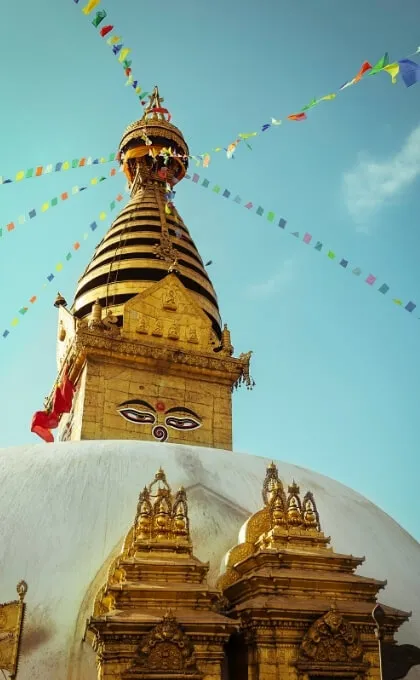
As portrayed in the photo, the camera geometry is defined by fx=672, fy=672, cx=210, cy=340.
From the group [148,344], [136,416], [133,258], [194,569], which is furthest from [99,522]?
[133,258]

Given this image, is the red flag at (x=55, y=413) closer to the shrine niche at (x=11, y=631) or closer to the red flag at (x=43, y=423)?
the red flag at (x=43, y=423)

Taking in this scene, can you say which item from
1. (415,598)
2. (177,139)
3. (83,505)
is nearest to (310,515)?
(415,598)

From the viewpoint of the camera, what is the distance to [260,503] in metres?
9.02

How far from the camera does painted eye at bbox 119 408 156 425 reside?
46.6 feet

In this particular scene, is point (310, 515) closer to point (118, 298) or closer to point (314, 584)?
point (314, 584)

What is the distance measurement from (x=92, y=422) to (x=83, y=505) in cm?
575

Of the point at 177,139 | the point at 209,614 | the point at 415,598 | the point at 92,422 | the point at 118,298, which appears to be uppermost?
the point at 177,139

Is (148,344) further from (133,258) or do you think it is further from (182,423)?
(133,258)

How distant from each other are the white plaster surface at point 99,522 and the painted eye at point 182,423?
408cm

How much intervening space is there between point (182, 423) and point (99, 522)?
21.2 ft

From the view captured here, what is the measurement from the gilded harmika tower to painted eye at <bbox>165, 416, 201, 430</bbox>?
0.07 ft

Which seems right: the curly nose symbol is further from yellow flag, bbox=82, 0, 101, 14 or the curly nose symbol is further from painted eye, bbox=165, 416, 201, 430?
yellow flag, bbox=82, 0, 101, 14

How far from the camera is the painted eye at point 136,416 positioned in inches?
559

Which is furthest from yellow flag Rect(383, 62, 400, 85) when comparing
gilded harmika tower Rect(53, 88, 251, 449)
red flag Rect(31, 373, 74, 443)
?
red flag Rect(31, 373, 74, 443)
